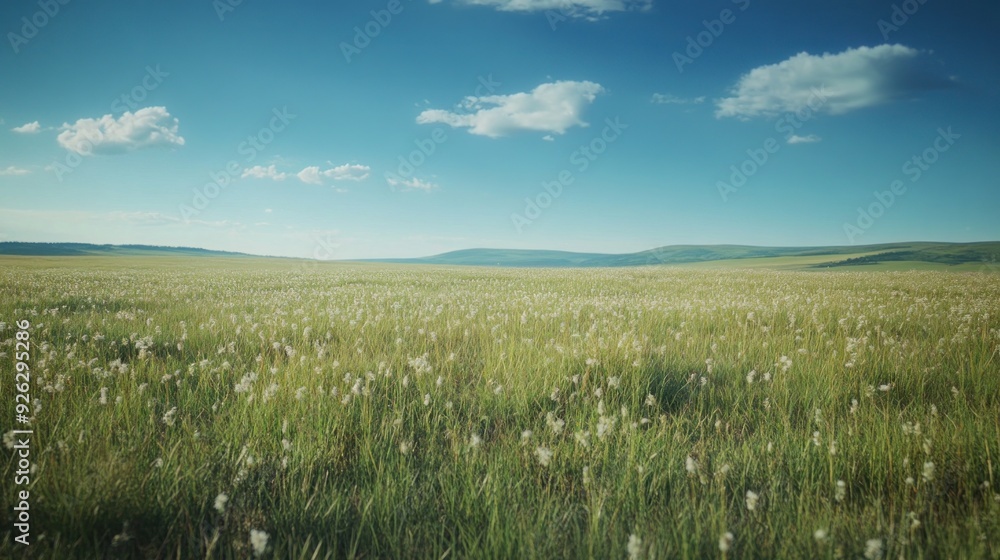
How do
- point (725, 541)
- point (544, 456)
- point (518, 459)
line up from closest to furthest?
point (725, 541) → point (544, 456) → point (518, 459)

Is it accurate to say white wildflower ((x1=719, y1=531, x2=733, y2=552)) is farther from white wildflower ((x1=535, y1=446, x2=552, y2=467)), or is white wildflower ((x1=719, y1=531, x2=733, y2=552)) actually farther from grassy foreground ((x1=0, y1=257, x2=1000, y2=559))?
white wildflower ((x1=535, y1=446, x2=552, y2=467))

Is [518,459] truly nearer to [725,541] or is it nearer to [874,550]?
[725,541]

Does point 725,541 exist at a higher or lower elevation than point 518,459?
higher

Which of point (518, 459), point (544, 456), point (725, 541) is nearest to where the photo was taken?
point (725, 541)

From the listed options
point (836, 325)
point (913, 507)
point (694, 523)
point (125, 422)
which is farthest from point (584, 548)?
point (836, 325)

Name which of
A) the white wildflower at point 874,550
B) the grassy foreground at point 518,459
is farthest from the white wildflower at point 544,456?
the white wildflower at point 874,550

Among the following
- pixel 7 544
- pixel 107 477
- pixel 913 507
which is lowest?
pixel 913 507

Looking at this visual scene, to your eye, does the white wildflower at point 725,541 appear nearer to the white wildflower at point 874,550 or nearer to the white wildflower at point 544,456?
the white wildflower at point 874,550

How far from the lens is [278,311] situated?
7328mm

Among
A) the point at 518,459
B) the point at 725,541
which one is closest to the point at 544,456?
the point at 518,459

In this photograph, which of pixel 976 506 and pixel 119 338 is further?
pixel 119 338

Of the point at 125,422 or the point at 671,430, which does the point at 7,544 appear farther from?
the point at 671,430

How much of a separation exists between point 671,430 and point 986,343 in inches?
184

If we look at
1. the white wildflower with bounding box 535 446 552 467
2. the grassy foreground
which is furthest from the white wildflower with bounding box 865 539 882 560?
the white wildflower with bounding box 535 446 552 467
